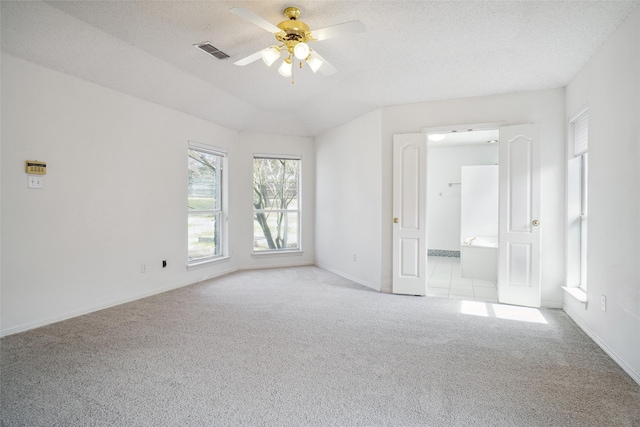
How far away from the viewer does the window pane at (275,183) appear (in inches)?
237

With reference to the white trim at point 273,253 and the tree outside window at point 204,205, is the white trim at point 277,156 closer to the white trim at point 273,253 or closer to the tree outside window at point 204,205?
the tree outside window at point 204,205

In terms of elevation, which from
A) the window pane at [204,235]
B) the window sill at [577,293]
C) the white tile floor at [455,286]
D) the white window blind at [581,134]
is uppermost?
the white window blind at [581,134]

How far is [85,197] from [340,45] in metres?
2.94

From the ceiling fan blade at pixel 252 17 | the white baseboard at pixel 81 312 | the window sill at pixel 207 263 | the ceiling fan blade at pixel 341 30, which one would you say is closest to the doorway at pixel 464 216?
the ceiling fan blade at pixel 341 30

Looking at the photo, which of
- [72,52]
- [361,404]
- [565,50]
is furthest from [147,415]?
[565,50]

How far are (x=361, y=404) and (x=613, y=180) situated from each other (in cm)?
249

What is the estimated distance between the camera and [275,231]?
617 centimetres

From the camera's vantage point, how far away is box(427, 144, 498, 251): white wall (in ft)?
23.8

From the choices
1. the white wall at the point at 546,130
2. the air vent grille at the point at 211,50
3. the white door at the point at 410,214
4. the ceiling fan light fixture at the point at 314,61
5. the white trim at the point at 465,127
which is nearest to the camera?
the ceiling fan light fixture at the point at 314,61

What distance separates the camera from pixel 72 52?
3092 millimetres

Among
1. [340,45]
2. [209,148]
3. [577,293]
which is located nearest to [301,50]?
[340,45]

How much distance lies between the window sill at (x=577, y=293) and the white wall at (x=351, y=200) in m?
2.05

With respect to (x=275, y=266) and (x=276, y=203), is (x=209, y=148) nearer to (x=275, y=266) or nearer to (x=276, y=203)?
(x=276, y=203)

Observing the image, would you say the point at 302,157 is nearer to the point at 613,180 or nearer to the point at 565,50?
the point at 565,50
